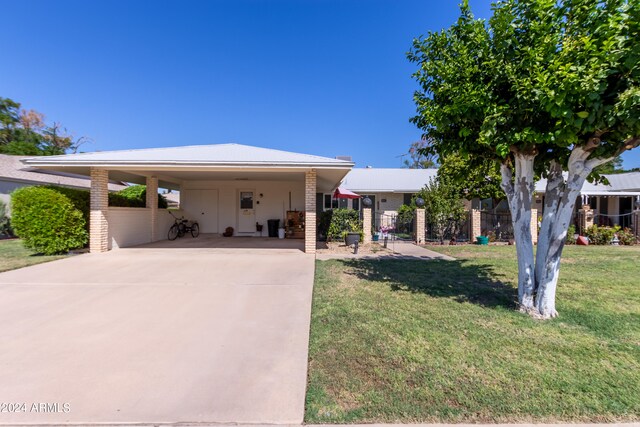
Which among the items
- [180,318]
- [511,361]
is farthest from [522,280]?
[180,318]

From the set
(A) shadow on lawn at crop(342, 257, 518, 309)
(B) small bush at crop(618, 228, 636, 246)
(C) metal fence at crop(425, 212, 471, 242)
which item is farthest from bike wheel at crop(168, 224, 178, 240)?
(B) small bush at crop(618, 228, 636, 246)

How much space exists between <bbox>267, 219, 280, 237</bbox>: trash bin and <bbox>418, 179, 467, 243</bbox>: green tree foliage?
279 inches

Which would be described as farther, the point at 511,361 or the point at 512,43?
the point at 512,43

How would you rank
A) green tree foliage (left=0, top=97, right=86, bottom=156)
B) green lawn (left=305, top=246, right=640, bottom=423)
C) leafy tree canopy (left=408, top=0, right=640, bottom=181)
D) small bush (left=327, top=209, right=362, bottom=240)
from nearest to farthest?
1. green lawn (left=305, top=246, right=640, bottom=423)
2. leafy tree canopy (left=408, top=0, right=640, bottom=181)
3. small bush (left=327, top=209, right=362, bottom=240)
4. green tree foliage (left=0, top=97, right=86, bottom=156)

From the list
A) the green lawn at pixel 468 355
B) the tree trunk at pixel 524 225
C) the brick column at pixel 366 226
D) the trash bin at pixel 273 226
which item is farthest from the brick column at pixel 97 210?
the tree trunk at pixel 524 225

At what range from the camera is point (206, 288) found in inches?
225

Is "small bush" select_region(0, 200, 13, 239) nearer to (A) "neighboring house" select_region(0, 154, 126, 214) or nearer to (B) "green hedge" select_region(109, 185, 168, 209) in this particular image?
(A) "neighboring house" select_region(0, 154, 126, 214)

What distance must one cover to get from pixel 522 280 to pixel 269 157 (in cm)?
729

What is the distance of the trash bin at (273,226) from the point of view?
49.8 feet

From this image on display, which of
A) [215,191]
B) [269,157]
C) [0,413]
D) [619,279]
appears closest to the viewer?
[0,413]

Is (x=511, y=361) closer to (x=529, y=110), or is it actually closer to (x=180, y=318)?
(x=529, y=110)

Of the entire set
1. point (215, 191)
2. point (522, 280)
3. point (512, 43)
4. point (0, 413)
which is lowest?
point (0, 413)

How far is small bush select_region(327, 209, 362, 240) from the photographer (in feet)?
39.5

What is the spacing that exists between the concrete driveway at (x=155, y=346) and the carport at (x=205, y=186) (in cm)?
350
